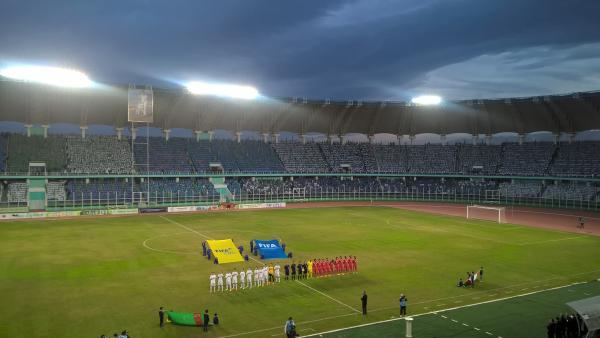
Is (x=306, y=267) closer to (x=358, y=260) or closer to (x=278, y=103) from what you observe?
(x=358, y=260)

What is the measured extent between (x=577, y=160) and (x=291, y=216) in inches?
2052

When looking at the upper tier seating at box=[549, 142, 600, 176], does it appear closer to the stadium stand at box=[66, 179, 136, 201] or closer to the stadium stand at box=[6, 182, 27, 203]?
the stadium stand at box=[66, 179, 136, 201]

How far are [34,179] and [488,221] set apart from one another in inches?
2546

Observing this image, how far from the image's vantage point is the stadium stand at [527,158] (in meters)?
84.2

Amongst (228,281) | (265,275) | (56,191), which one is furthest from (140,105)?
(228,281)

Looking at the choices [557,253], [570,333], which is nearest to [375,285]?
[570,333]

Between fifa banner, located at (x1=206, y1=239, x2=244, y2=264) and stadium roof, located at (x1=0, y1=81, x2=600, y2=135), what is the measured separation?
162 feet

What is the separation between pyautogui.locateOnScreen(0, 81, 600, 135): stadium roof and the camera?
77456 mm

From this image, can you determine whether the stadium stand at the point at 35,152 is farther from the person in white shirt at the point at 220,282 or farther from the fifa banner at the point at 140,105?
the person in white shirt at the point at 220,282

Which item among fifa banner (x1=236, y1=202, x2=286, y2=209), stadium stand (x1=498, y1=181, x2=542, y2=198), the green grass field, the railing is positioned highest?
stadium stand (x1=498, y1=181, x2=542, y2=198)

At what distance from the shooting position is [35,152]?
75562 mm

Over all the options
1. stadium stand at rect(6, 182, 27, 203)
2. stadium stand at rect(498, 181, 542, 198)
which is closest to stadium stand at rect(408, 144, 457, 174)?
stadium stand at rect(498, 181, 542, 198)

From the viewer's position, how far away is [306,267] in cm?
3192

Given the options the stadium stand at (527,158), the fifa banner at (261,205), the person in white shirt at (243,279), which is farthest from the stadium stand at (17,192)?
the stadium stand at (527,158)
